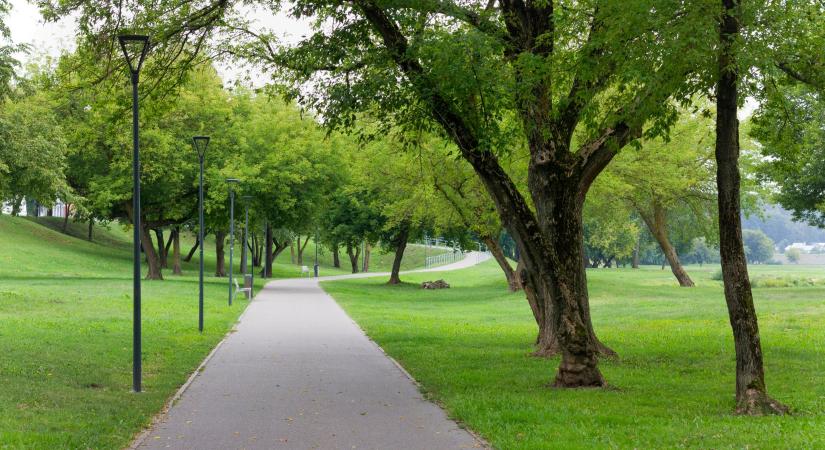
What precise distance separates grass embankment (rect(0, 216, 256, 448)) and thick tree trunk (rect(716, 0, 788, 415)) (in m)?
6.69

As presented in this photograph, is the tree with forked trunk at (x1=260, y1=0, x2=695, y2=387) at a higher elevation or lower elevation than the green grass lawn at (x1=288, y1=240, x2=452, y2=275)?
higher

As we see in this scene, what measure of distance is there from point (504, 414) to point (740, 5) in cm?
509

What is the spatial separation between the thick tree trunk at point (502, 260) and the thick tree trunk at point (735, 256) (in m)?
15.8

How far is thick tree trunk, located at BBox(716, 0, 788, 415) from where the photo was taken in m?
10.1

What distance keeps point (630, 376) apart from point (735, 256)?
3.81 m

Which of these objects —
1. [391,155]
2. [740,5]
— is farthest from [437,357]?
[391,155]

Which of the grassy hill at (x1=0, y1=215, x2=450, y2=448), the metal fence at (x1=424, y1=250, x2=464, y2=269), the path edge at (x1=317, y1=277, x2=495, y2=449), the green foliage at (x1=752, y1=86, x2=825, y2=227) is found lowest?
the path edge at (x1=317, y1=277, x2=495, y2=449)

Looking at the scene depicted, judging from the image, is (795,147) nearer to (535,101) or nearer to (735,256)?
(735,256)

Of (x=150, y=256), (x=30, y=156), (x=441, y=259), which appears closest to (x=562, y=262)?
(x=30, y=156)

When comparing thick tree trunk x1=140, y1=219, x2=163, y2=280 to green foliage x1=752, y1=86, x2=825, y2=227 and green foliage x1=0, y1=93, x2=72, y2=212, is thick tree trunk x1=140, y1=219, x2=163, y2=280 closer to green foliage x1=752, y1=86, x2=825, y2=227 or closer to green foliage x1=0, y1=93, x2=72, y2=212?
green foliage x1=0, y1=93, x2=72, y2=212

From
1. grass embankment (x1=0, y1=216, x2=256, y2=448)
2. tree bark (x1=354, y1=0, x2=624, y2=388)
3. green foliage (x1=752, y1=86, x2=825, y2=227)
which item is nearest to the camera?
grass embankment (x1=0, y1=216, x2=256, y2=448)

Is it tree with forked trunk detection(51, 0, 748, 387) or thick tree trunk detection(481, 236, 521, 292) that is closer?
tree with forked trunk detection(51, 0, 748, 387)

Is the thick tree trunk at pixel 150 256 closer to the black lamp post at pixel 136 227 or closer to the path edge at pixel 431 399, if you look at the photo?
the path edge at pixel 431 399

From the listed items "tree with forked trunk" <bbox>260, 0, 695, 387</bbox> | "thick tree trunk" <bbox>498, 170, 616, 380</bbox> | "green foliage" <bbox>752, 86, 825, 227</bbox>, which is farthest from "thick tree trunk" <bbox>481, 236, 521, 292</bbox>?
"thick tree trunk" <bbox>498, 170, 616, 380</bbox>
